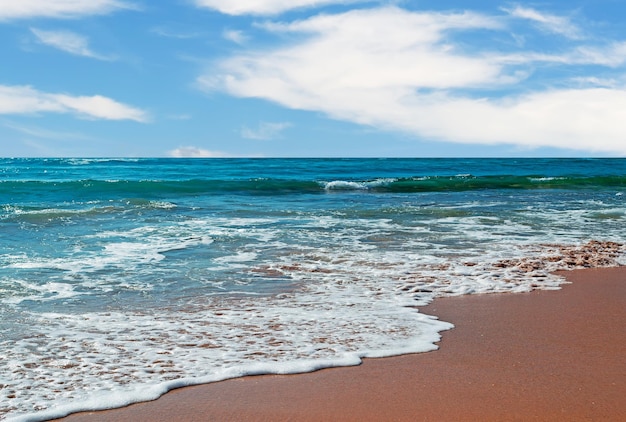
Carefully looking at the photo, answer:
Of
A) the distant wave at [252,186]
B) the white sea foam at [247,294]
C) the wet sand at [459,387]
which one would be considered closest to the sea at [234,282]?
the white sea foam at [247,294]

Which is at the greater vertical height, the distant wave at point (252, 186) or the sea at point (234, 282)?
the distant wave at point (252, 186)

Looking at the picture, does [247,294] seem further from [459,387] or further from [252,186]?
[252,186]

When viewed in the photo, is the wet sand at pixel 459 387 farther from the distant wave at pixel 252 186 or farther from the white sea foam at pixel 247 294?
the distant wave at pixel 252 186

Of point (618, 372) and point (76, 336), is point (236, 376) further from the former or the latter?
point (618, 372)

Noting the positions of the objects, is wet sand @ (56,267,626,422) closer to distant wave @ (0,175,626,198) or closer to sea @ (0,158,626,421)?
sea @ (0,158,626,421)

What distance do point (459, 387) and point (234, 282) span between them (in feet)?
11.7

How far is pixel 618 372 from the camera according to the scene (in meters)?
3.91

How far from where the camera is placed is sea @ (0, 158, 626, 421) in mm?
4070

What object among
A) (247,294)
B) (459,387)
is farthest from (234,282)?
(459,387)

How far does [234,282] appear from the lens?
22.4 feet

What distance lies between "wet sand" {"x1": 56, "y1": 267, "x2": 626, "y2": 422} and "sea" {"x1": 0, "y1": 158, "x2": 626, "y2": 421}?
0.56 ft

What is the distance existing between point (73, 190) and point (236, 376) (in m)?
18.9

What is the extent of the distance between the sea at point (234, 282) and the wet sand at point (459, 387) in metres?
0.17

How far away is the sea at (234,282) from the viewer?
13.4 feet
